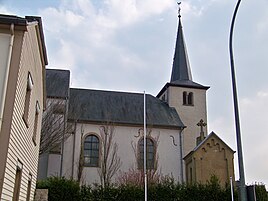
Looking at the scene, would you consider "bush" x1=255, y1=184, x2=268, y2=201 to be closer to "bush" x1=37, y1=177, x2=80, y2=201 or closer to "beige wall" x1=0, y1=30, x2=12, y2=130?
"bush" x1=37, y1=177, x2=80, y2=201

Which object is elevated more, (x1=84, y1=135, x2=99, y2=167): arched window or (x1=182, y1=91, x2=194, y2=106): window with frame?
(x1=182, y1=91, x2=194, y2=106): window with frame

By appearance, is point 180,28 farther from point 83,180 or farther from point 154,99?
point 83,180

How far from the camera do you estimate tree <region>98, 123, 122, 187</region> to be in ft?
88.7

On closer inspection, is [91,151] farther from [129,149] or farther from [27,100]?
[27,100]

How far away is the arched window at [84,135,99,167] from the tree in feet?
1.63

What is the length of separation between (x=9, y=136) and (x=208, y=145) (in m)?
23.2

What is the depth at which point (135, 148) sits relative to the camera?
2894 cm

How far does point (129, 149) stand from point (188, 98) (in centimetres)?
912

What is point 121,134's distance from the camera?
95.5 feet

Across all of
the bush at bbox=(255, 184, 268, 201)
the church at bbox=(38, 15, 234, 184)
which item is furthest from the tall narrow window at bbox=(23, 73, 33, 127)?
the bush at bbox=(255, 184, 268, 201)

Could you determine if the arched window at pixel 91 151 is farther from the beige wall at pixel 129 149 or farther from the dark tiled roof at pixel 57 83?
the dark tiled roof at pixel 57 83

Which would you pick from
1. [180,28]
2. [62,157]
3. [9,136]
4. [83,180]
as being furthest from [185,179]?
[9,136]

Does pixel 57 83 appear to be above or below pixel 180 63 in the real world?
below

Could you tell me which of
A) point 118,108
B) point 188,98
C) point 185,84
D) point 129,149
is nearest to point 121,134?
point 129,149
